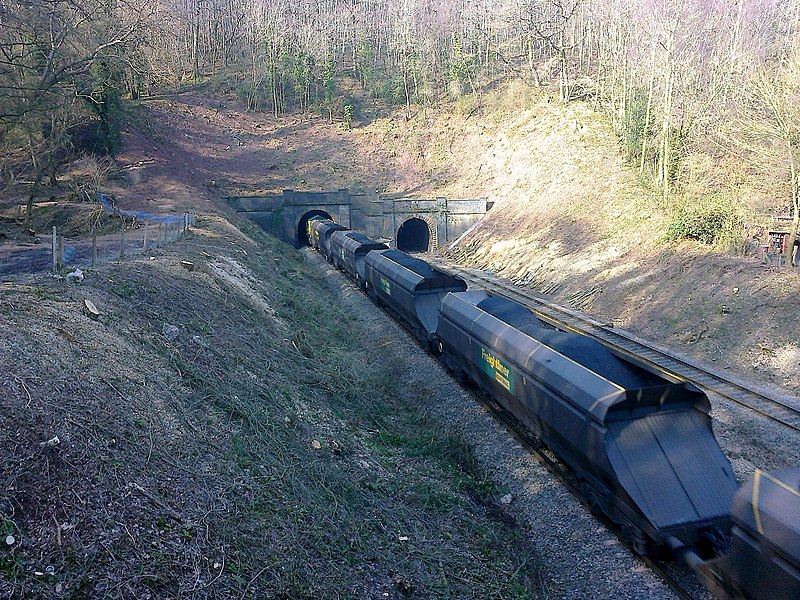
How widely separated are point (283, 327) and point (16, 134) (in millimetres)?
19452

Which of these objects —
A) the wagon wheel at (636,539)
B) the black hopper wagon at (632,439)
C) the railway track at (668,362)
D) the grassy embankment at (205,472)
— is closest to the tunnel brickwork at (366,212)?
the railway track at (668,362)

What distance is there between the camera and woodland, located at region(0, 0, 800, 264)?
22.2 metres

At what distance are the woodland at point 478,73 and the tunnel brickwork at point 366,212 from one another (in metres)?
11.2

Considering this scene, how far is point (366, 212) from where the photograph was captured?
47156 mm

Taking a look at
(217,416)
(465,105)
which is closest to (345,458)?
(217,416)

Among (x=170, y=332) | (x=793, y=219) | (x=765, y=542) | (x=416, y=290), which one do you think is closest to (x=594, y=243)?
(x=793, y=219)

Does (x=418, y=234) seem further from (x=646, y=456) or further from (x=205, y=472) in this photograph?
(x=205, y=472)

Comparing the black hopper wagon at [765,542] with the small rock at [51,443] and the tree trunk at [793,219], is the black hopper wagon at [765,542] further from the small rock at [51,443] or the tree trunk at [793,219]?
the tree trunk at [793,219]

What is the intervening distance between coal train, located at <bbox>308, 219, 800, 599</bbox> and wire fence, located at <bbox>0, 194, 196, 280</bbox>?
409 inches

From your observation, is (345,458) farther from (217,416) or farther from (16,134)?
(16,134)

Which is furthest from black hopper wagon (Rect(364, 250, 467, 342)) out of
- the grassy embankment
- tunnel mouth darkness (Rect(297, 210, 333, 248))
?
tunnel mouth darkness (Rect(297, 210, 333, 248))

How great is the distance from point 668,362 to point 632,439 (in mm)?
10727

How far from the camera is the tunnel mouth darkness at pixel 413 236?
164 ft

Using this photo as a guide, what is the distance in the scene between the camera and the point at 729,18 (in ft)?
102
